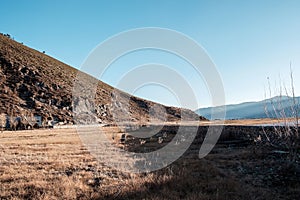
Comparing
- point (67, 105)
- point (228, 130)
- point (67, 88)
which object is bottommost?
point (228, 130)

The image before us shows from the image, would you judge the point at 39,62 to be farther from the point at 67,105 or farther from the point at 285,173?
the point at 285,173

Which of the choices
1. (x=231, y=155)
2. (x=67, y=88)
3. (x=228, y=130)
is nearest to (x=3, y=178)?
(x=231, y=155)

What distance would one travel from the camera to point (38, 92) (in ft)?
247

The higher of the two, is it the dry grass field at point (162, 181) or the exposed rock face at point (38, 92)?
Result: the exposed rock face at point (38, 92)

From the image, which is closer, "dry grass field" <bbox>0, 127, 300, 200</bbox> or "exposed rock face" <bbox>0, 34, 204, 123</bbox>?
"dry grass field" <bbox>0, 127, 300, 200</bbox>

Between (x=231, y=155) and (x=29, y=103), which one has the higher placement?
(x=29, y=103)

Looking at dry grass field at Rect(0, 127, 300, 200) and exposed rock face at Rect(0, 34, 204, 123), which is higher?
exposed rock face at Rect(0, 34, 204, 123)

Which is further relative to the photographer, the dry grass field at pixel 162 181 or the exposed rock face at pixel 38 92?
the exposed rock face at pixel 38 92

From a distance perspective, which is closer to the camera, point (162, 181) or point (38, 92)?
point (162, 181)

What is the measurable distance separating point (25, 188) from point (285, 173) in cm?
814

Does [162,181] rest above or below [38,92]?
below

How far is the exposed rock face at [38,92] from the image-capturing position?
218 ft

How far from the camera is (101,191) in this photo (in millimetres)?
8297

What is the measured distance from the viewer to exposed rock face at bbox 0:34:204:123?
66312mm
